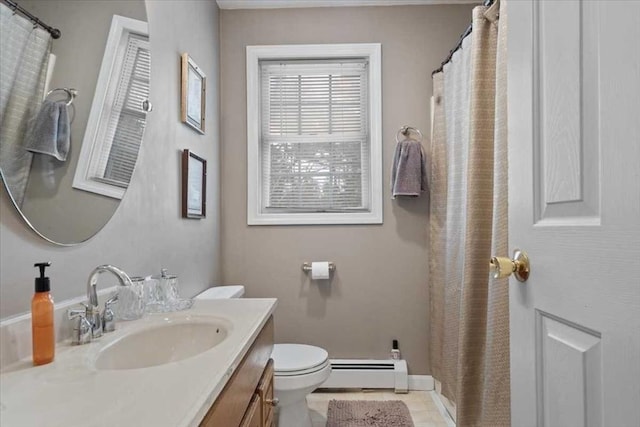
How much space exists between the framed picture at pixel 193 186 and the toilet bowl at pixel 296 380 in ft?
2.75

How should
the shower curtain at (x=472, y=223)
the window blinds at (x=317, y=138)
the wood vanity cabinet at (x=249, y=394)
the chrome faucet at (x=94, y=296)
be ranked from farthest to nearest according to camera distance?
the window blinds at (x=317, y=138) < the shower curtain at (x=472, y=223) < the chrome faucet at (x=94, y=296) < the wood vanity cabinet at (x=249, y=394)

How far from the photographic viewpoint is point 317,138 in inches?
100

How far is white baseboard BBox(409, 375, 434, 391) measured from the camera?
Answer: 2.41 metres

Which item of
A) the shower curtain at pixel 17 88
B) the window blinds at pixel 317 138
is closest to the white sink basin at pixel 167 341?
the shower curtain at pixel 17 88

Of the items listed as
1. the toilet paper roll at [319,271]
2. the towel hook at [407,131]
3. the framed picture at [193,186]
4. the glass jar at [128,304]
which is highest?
the towel hook at [407,131]

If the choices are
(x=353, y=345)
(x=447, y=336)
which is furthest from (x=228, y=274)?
(x=447, y=336)

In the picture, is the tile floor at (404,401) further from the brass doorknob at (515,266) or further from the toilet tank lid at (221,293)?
the brass doorknob at (515,266)

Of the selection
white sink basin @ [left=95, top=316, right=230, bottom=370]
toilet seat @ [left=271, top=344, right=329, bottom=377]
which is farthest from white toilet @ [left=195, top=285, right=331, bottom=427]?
white sink basin @ [left=95, top=316, right=230, bottom=370]

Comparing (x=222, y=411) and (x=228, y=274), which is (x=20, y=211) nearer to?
(x=222, y=411)

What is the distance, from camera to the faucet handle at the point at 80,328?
36.9 inches

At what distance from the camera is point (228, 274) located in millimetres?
2486

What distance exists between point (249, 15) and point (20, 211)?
2.08m

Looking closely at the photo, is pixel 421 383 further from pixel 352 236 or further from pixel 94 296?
pixel 94 296

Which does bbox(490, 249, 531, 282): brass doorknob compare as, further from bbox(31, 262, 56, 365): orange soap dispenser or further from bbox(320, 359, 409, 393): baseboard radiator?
bbox(320, 359, 409, 393): baseboard radiator
